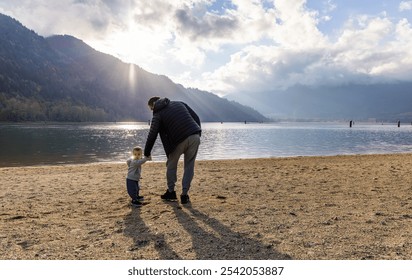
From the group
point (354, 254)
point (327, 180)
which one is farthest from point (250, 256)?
point (327, 180)

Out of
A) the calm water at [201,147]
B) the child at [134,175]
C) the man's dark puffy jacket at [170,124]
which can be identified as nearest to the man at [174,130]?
the man's dark puffy jacket at [170,124]

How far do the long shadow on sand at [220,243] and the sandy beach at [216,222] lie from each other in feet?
0.05

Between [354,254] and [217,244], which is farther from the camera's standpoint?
[217,244]

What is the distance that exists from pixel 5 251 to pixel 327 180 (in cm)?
1076

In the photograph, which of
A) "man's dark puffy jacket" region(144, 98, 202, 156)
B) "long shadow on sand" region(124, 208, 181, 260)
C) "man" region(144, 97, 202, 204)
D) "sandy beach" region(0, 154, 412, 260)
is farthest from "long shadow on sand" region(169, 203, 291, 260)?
"man's dark puffy jacket" region(144, 98, 202, 156)

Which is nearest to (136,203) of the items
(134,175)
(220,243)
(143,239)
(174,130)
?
(134,175)

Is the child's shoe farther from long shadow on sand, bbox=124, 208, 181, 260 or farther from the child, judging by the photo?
long shadow on sand, bbox=124, 208, 181, 260

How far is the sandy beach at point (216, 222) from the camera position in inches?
196

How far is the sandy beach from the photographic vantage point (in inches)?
196

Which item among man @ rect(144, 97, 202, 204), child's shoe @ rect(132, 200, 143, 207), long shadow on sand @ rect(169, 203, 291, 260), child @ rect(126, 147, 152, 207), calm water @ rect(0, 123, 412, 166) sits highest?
man @ rect(144, 97, 202, 204)

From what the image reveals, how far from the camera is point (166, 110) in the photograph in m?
7.73

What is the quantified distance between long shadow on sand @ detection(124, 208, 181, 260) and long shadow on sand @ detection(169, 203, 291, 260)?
46 cm

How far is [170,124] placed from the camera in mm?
7730
